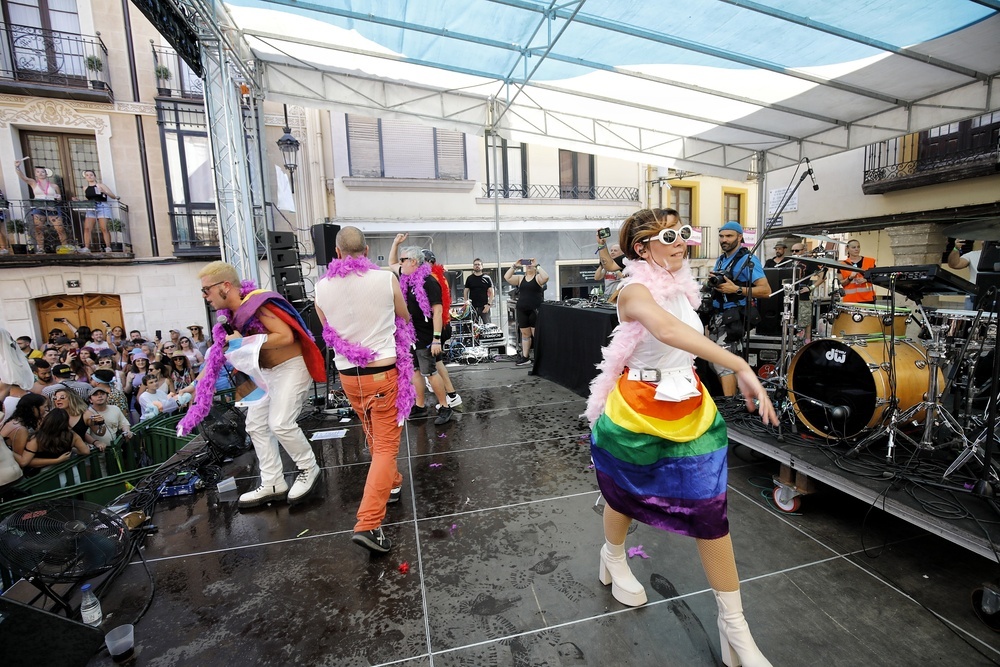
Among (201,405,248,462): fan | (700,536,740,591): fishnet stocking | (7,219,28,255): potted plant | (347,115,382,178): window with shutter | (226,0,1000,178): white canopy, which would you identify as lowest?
(201,405,248,462): fan

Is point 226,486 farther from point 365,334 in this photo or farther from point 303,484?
point 365,334

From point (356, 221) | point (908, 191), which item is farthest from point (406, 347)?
point (908, 191)

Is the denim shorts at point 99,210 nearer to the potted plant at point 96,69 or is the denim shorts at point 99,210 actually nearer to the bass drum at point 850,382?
the potted plant at point 96,69

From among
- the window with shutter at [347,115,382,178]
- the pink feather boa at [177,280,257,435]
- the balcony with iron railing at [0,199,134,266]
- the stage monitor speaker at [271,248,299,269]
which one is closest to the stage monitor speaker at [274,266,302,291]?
the stage monitor speaker at [271,248,299,269]

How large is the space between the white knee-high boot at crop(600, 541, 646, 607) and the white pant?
2229 millimetres

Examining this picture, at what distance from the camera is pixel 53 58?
11117 millimetres

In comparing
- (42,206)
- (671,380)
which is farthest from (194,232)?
(671,380)

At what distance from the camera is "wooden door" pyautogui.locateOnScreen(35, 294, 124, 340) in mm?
11273

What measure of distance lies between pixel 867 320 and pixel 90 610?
17.3ft

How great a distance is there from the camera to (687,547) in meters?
2.68

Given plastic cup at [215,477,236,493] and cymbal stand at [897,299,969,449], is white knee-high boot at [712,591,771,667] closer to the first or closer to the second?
cymbal stand at [897,299,969,449]

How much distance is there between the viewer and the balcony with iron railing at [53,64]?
35.2ft

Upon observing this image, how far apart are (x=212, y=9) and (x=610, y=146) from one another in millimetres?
6604

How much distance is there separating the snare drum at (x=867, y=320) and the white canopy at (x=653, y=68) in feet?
10.5
